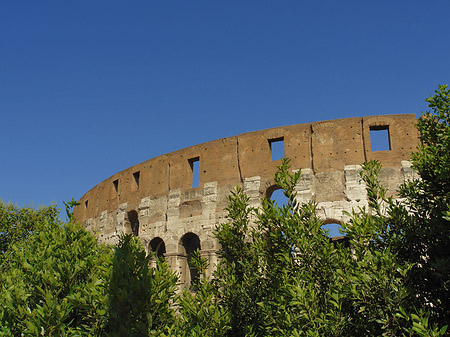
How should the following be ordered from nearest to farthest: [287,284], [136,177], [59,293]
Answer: [287,284] → [59,293] → [136,177]

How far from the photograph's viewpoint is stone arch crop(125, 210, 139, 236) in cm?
1653

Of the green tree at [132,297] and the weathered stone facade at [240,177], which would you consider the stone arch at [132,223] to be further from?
the green tree at [132,297]

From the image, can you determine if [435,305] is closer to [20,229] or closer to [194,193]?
[194,193]

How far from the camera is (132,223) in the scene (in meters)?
16.9

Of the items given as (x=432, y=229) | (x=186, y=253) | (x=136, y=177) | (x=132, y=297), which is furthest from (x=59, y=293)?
(x=136, y=177)

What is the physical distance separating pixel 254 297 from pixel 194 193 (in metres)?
8.47

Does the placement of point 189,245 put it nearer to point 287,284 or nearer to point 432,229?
point 287,284

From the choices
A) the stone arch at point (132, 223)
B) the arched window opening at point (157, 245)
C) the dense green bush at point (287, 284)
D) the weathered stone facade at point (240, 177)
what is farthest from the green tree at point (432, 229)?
the stone arch at point (132, 223)

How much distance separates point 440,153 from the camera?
5.31 metres

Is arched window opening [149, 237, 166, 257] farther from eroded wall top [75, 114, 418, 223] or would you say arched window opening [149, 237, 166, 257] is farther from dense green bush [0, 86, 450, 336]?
dense green bush [0, 86, 450, 336]

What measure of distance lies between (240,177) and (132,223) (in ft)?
17.7

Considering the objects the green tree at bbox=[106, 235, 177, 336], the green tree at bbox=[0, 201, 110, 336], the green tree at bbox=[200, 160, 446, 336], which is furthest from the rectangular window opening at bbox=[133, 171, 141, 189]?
the green tree at bbox=[106, 235, 177, 336]

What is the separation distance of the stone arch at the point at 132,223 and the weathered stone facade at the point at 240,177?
0.04m

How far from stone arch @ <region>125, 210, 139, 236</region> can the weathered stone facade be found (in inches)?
1.5
